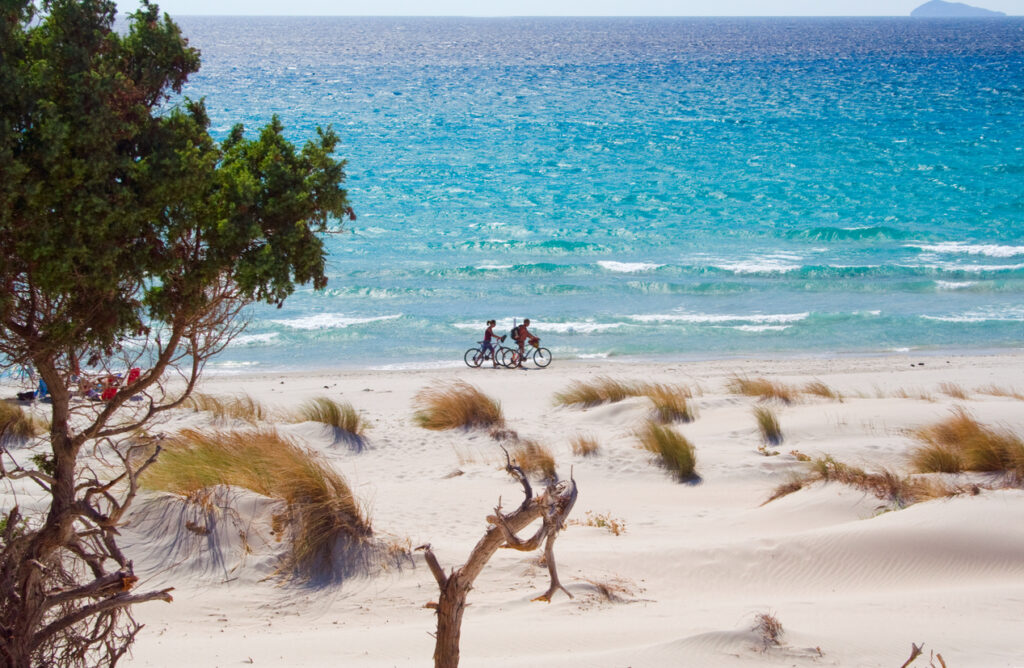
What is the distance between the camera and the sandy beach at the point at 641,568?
7.27 m

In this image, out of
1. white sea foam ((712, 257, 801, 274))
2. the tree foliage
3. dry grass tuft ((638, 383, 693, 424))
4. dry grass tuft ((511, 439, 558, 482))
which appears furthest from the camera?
white sea foam ((712, 257, 801, 274))

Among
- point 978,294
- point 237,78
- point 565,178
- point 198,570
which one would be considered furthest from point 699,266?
point 237,78

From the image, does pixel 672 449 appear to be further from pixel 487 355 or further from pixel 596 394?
pixel 487 355

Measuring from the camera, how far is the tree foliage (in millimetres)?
4836

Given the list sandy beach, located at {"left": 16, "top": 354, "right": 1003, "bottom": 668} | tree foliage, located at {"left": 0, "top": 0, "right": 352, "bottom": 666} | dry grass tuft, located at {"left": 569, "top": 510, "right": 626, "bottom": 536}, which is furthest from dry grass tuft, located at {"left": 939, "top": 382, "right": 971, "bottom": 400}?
tree foliage, located at {"left": 0, "top": 0, "right": 352, "bottom": 666}

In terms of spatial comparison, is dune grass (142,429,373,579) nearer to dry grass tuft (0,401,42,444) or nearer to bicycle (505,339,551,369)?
dry grass tuft (0,401,42,444)

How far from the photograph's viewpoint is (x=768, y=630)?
7.16 metres

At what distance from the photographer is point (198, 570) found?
28.6ft

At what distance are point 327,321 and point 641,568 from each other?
693 inches

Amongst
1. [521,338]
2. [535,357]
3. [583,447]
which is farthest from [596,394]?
[535,357]

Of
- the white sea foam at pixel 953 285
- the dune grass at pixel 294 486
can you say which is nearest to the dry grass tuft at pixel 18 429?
the dune grass at pixel 294 486

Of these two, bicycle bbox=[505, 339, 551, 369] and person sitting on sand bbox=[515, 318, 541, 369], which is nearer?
person sitting on sand bbox=[515, 318, 541, 369]

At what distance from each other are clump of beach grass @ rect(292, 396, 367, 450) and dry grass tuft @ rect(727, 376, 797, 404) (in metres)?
6.82

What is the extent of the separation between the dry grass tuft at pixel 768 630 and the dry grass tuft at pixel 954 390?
10204 millimetres
